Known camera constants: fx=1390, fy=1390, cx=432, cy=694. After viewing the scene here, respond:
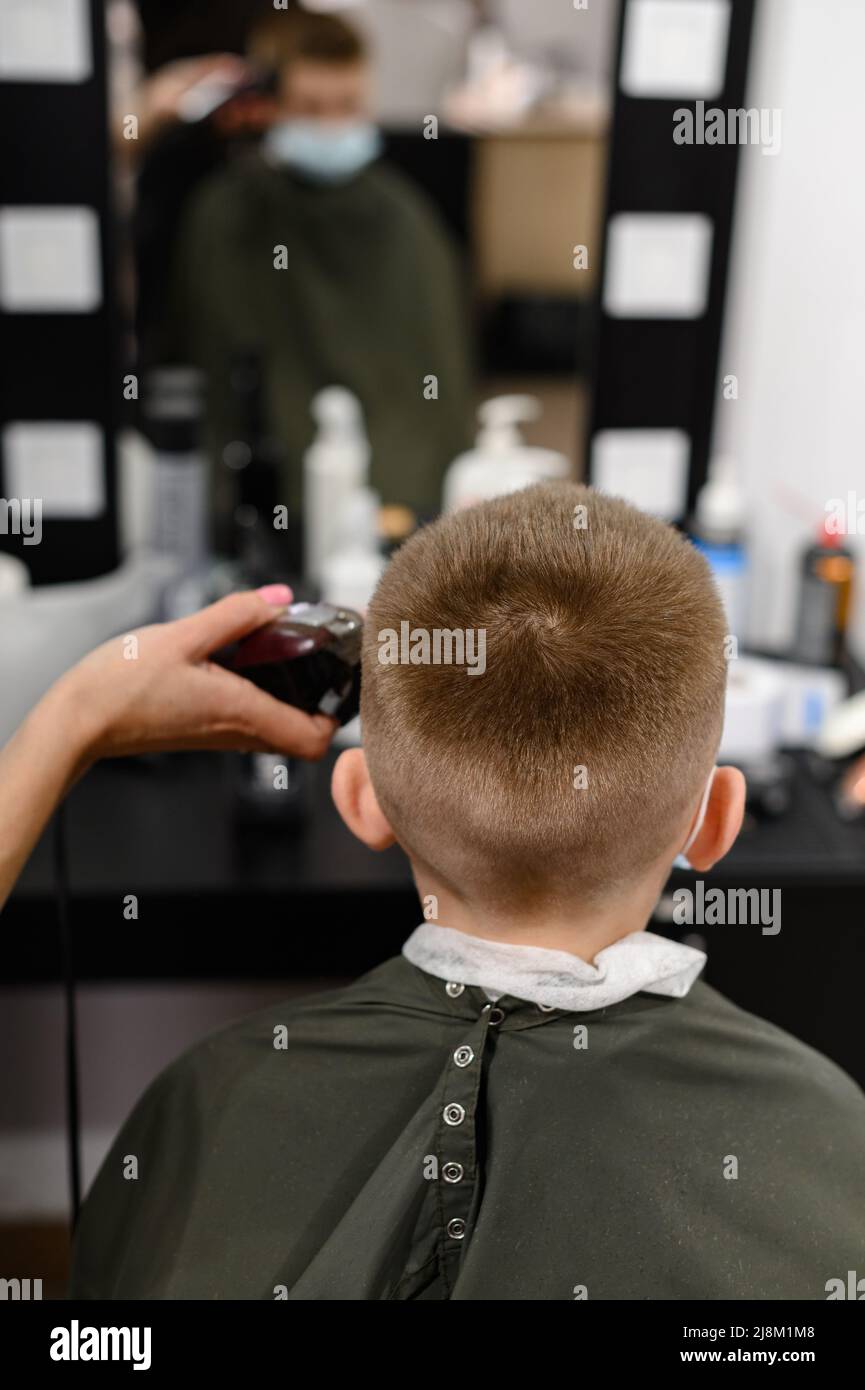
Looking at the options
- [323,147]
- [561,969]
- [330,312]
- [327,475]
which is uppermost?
[323,147]

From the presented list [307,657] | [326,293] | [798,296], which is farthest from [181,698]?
[798,296]

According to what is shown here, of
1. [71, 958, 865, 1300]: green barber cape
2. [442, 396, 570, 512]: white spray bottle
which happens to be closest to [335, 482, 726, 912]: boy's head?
[71, 958, 865, 1300]: green barber cape

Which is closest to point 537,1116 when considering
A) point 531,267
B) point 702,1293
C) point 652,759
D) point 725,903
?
point 702,1293

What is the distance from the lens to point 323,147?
2.04 meters

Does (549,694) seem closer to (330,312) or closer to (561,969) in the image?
(561,969)

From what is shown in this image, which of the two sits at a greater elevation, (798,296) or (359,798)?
(798,296)

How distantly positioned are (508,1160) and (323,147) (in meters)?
1.59

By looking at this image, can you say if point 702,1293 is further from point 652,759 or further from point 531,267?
point 531,267

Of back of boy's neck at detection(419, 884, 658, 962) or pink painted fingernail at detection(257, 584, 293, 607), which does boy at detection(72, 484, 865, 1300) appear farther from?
pink painted fingernail at detection(257, 584, 293, 607)

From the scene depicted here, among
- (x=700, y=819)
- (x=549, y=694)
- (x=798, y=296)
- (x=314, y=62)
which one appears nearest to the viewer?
(x=549, y=694)

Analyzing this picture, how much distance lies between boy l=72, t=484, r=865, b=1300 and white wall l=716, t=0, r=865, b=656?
1242mm

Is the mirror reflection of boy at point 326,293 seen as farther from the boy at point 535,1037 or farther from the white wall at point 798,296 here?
the boy at point 535,1037

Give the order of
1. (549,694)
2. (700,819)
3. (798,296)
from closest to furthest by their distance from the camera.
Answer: (549,694) < (700,819) < (798,296)

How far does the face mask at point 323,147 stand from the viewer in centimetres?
202
